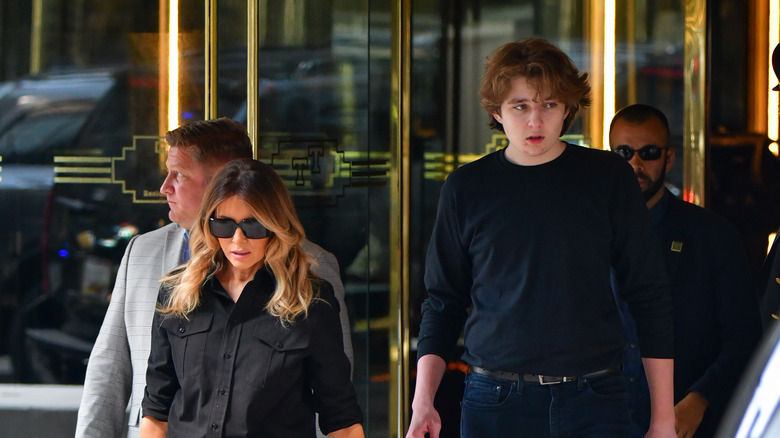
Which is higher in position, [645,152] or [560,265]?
[645,152]

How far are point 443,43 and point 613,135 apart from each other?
50.0 inches

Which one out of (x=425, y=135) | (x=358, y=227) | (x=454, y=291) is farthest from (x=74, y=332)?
(x=454, y=291)

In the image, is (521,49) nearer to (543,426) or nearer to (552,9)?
(543,426)

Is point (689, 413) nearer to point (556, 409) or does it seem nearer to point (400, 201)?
point (556, 409)

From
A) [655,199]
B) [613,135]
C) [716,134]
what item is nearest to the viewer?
[655,199]

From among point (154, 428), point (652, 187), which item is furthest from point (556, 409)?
point (652, 187)

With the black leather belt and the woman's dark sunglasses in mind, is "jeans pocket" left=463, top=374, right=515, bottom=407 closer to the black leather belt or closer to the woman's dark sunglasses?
the black leather belt

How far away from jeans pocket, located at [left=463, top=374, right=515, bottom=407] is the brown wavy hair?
0.62 m

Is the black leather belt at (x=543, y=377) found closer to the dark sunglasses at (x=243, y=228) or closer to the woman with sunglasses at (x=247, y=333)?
the woman with sunglasses at (x=247, y=333)

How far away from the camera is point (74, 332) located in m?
4.51

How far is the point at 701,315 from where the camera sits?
312 centimetres

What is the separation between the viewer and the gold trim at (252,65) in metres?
4.50

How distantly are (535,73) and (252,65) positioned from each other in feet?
→ 7.19

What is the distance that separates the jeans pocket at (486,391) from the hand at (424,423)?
87 mm
